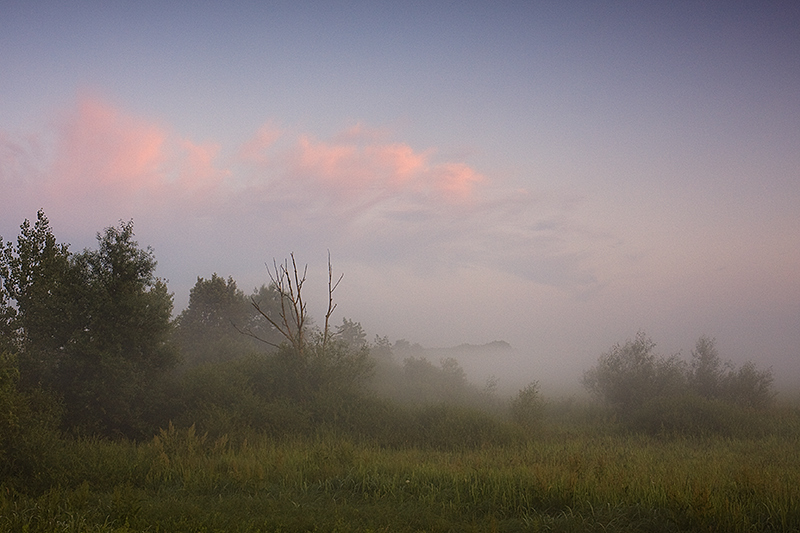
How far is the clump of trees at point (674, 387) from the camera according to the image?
21.2m

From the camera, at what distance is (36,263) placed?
1762cm

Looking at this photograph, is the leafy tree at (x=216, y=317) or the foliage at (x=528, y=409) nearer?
the foliage at (x=528, y=409)

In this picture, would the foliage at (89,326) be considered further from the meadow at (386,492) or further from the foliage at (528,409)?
the foliage at (528,409)

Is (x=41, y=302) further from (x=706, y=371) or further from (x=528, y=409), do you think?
(x=706, y=371)

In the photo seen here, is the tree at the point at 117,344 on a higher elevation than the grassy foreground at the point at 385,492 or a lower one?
higher

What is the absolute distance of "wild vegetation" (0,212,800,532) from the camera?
8.28m

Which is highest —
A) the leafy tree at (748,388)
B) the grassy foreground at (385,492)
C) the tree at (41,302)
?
the tree at (41,302)

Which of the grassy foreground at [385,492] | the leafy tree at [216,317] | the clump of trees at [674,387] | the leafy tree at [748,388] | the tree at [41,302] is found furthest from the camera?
the leafy tree at [216,317]

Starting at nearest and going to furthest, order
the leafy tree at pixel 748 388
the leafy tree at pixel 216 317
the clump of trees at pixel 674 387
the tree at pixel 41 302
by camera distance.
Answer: the tree at pixel 41 302
the clump of trees at pixel 674 387
the leafy tree at pixel 748 388
the leafy tree at pixel 216 317

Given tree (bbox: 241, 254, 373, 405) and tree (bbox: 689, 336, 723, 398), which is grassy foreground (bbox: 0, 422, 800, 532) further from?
tree (bbox: 689, 336, 723, 398)

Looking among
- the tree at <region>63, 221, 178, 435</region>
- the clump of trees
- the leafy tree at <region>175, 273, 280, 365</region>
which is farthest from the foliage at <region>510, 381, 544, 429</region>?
the leafy tree at <region>175, 273, 280, 365</region>

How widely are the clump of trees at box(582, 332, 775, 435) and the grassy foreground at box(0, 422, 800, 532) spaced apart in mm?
7409

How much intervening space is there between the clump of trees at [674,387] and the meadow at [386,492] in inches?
274

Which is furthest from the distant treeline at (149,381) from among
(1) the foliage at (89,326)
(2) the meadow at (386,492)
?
(2) the meadow at (386,492)
